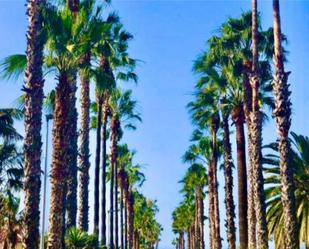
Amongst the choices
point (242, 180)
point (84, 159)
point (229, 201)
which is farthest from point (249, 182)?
point (84, 159)

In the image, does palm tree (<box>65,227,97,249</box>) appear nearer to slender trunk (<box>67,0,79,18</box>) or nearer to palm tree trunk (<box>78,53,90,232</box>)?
palm tree trunk (<box>78,53,90,232</box>)

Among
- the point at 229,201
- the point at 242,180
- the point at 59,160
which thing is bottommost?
the point at 59,160

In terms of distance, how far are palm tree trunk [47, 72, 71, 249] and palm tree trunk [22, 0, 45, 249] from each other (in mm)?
626

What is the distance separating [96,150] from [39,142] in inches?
767

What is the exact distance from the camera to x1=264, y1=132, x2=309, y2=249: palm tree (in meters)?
29.2

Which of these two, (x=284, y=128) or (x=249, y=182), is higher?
(x=284, y=128)

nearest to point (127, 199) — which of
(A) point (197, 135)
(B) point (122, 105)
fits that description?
(A) point (197, 135)

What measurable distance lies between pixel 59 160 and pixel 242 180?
44.1 ft

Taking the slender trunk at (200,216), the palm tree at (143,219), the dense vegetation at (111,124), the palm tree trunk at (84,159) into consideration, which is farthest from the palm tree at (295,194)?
the palm tree at (143,219)

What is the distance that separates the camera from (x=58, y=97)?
57.1 feet

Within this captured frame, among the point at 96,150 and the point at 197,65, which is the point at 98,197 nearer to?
the point at 96,150

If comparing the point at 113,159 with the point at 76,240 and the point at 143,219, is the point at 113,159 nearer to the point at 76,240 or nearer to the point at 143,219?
the point at 76,240

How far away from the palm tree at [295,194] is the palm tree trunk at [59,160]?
48.1ft

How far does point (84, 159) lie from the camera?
3000cm
